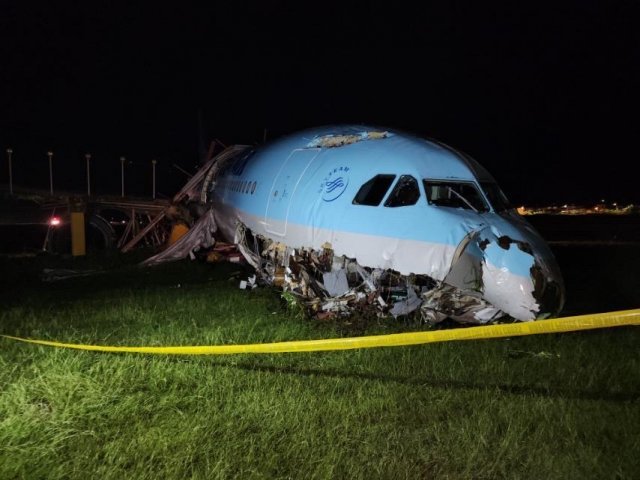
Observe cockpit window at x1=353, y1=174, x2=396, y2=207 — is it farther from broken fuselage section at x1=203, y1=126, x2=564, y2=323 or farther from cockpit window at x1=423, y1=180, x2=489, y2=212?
cockpit window at x1=423, y1=180, x2=489, y2=212

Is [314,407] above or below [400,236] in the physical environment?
below

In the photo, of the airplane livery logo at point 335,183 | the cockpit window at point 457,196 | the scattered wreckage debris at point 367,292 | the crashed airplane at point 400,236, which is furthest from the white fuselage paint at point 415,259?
the cockpit window at point 457,196

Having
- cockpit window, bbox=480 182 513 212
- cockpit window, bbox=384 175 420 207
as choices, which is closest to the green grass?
cockpit window, bbox=384 175 420 207

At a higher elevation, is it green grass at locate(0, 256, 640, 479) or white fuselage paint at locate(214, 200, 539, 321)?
white fuselage paint at locate(214, 200, 539, 321)

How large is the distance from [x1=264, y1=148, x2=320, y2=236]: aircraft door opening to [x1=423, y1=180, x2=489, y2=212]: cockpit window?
2893 millimetres

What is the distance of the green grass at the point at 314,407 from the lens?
438 centimetres

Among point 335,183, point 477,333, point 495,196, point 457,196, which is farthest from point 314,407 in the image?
point 495,196

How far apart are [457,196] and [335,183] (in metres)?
2.09

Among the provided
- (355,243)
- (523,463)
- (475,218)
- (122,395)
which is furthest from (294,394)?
(475,218)

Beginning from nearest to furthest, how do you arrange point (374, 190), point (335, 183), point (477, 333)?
point (477, 333)
point (374, 190)
point (335, 183)

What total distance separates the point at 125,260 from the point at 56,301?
20.6 feet

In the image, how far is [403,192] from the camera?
8656 mm

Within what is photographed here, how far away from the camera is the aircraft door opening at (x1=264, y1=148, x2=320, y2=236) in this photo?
35.0ft

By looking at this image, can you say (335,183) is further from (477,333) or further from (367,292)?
(477,333)
